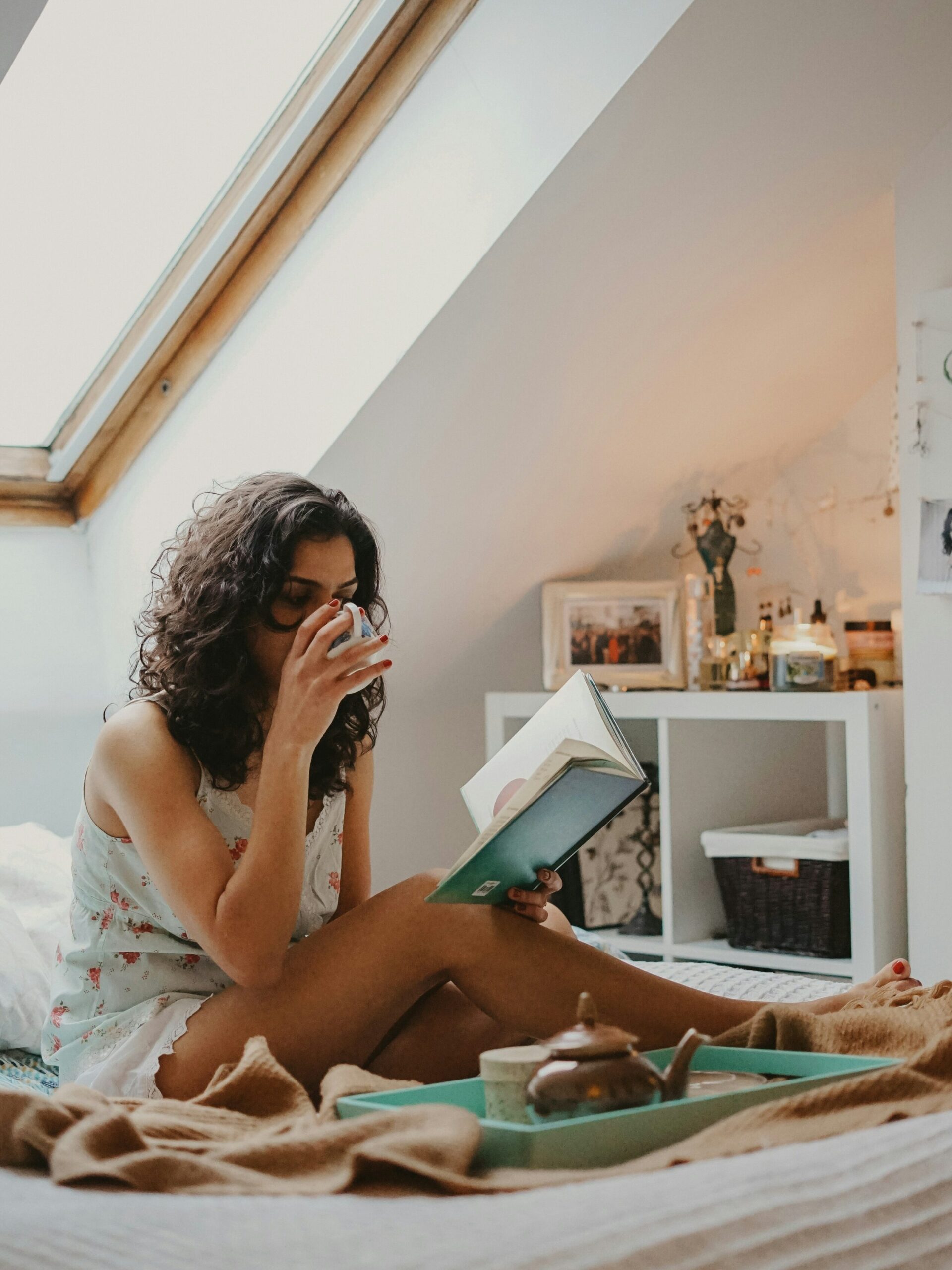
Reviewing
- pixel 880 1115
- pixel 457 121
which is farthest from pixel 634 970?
pixel 457 121

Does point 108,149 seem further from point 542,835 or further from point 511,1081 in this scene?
point 511,1081

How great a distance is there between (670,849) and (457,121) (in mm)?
1398

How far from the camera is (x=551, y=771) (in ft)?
3.92

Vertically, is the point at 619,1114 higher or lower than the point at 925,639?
lower

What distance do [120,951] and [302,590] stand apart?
0.44m

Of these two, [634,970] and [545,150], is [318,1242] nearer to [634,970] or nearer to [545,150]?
[634,970]

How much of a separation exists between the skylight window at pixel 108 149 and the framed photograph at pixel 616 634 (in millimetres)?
1046

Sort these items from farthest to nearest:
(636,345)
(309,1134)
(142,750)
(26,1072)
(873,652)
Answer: (873,652) → (636,345) → (26,1072) → (142,750) → (309,1134)

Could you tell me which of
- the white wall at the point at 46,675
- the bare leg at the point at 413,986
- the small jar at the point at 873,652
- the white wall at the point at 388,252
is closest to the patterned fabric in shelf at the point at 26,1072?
the bare leg at the point at 413,986

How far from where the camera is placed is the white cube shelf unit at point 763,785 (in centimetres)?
233

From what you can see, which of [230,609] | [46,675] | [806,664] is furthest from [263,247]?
[806,664]

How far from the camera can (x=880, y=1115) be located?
940 millimetres

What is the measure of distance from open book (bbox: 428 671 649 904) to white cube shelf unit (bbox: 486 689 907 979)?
108cm

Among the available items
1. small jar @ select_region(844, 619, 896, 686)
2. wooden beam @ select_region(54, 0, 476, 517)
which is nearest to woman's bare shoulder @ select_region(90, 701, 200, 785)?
wooden beam @ select_region(54, 0, 476, 517)
